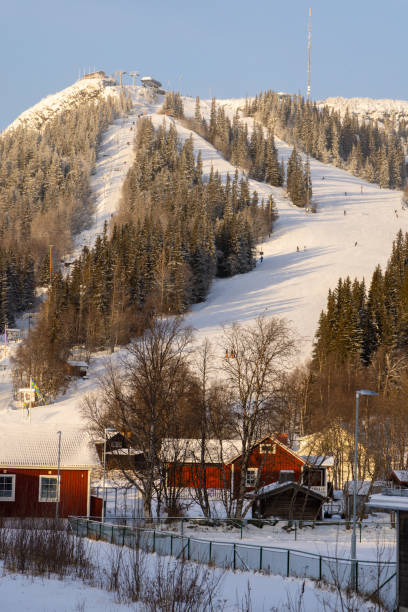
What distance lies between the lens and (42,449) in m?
32.4

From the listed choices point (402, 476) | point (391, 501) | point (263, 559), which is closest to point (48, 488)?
point (263, 559)

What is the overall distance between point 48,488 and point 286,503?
542 inches

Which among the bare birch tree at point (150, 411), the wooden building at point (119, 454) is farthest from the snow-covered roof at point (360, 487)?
the wooden building at point (119, 454)

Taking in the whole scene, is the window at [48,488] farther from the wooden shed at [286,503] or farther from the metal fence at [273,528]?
the wooden shed at [286,503]

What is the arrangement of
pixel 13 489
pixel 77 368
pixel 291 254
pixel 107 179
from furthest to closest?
pixel 107 179 < pixel 291 254 < pixel 77 368 < pixel 13 489

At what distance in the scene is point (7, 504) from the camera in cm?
3125

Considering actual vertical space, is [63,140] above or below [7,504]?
above

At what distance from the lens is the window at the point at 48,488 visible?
1238 inches

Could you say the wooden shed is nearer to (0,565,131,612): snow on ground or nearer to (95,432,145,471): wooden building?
(95,432,145,471): wooden building

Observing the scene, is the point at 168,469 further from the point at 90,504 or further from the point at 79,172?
the point at 79,172

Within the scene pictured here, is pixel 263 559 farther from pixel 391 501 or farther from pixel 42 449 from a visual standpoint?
pixel 42 449

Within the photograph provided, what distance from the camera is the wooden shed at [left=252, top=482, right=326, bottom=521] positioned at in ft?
124

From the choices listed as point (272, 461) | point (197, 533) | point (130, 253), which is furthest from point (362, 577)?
point (130, 253)

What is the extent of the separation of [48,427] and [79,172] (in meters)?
139
